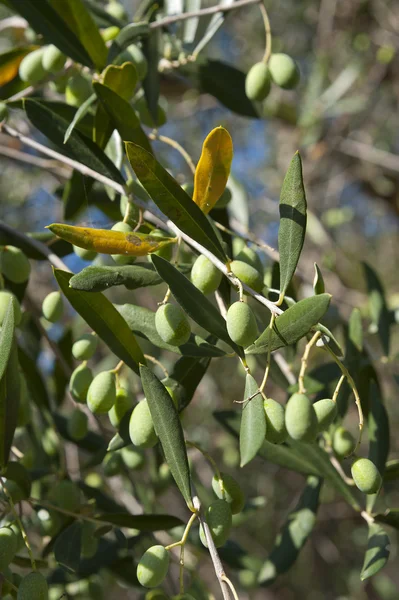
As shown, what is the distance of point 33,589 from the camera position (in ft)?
2.47

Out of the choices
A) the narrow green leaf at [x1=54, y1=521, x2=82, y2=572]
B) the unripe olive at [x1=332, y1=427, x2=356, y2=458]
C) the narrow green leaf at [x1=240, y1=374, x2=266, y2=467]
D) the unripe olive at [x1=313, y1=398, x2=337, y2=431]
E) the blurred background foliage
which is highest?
the narrow green leaf at [x1=240, y1=374, x2=266, y2=467]

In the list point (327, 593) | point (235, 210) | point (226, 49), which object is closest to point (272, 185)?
point (226, 49)

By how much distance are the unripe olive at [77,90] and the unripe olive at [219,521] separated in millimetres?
720

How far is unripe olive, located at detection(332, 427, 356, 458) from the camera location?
958 mm

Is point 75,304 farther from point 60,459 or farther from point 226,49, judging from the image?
point 226,49

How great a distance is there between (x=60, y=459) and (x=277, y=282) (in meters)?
0.53

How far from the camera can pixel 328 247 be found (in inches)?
113

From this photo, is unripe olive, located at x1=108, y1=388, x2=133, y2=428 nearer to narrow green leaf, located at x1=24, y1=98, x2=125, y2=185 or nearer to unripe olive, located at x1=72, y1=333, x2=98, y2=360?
unripe olive, located at x1=72, y1=333, x2=98, y2=360

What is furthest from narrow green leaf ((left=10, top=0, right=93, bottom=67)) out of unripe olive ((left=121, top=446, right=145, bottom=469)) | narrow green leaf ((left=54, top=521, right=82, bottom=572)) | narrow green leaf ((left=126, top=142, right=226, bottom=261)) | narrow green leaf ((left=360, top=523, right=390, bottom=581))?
narrow green leaf ((left=360, top=523, right=390, bottom=581))

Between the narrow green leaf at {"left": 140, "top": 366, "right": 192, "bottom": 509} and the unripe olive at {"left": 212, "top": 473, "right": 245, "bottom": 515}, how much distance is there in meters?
0.06

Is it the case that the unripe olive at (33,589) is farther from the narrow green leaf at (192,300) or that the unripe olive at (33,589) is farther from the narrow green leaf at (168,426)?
the narrow green leaf at (192,300)

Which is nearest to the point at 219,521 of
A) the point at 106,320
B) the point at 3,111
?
the point at 106,320

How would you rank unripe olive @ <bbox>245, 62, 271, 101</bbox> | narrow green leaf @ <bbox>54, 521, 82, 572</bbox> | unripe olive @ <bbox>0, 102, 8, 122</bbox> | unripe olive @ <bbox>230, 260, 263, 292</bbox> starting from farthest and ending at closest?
unripe olive @ <bbox>245, 62, 271, 101</bbox> → unripe olive @ <bbox>0, 102, 8, 122</bbox> → narrow green leaf @ <bbox>54, 521, 82, 572</bbox> → unripe olive @ <bbox>230, 260, 263, 292</bbox>

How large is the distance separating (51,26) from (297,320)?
684 mm
